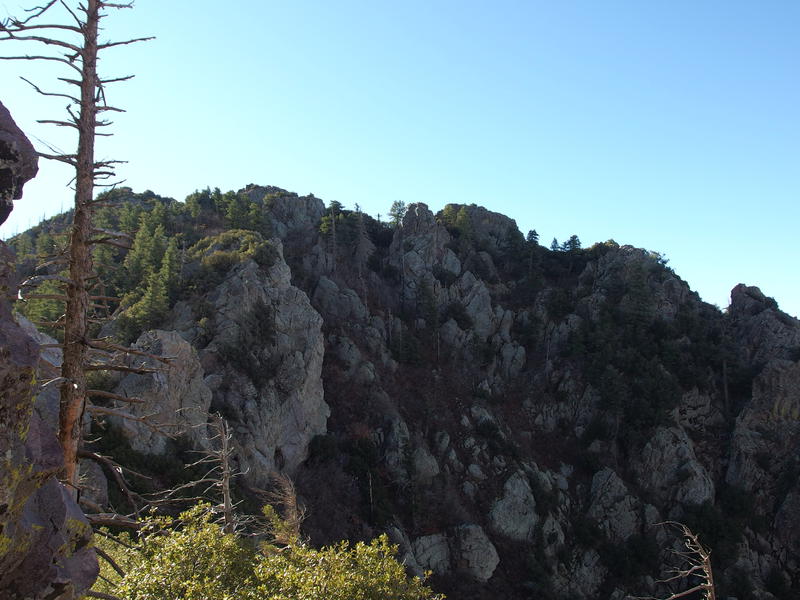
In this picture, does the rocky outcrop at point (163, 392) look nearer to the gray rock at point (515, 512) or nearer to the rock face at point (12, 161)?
the rock face at point (12, 161)

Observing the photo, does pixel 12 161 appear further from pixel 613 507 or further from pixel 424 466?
pixel 613 507

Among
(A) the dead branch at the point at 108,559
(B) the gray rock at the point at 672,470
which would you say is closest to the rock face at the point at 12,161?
(A) the dead branch at the point at 108,559

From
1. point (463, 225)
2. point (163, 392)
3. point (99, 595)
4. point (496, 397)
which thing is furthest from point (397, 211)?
point (99, 595)

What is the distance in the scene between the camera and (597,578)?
1768 inches

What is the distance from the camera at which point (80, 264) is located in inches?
329

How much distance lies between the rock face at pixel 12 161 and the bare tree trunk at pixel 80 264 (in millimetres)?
1429

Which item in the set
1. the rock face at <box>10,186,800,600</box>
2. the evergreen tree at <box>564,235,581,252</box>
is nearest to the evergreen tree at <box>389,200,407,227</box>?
the rock face at <box>10,186,800,600</box>

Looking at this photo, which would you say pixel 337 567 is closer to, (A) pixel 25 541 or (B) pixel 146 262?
(A) pixel 25 541

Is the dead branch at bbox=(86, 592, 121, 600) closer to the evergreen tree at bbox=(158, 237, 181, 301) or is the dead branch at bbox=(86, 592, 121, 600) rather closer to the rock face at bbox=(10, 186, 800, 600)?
the rock face at bbox=(10, 186, 800, 600)

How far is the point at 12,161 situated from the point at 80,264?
7.04 feet

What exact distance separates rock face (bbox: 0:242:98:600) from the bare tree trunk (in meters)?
1.85

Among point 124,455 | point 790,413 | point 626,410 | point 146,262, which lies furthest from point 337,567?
point 790,413

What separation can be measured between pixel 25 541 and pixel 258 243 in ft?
138

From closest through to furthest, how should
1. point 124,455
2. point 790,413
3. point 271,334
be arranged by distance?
point 124,455 < point 271,334 < point 790,413
